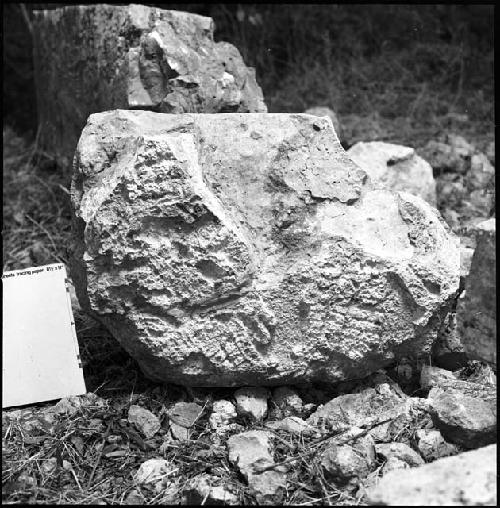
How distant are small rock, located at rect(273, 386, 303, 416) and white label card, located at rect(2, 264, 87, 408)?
1.80 ft

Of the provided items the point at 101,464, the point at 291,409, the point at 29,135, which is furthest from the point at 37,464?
the point at 29,135

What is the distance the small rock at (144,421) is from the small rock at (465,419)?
2.35 ft

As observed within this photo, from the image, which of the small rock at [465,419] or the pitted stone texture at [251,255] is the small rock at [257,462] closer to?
the pitted stone texture at [251,255]

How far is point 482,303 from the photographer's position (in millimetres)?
1840

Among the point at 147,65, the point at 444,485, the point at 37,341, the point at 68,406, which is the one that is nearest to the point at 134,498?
the point at 68,406

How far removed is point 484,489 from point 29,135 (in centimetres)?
341

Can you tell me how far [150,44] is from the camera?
2.85 metres

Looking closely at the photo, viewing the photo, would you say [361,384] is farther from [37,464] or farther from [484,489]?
[37,464]

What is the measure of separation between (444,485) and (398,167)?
1.86 meters

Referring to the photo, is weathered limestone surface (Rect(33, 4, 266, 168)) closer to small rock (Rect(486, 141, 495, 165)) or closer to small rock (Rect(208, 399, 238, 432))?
small rock (Rect(208, 399, 238, 432))

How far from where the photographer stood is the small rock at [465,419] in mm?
1912

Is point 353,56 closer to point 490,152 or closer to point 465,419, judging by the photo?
point 490,152

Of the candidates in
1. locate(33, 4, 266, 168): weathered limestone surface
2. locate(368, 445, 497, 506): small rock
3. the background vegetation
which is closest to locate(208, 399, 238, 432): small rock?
locate(368, 445, 497, 506): small rock

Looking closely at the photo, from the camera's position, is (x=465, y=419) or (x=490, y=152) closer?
(x=465, y=419)
